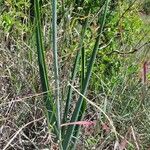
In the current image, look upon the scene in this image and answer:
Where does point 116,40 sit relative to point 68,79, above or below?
below

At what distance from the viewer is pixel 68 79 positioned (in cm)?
233

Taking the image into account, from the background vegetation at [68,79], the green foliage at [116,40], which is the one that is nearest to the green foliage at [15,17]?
the background vegetation at [68,79]

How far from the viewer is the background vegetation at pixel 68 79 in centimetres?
205

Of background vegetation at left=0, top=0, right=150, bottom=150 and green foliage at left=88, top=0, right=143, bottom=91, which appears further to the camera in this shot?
green foliage at left=88, top=0, right=143, bottom=91

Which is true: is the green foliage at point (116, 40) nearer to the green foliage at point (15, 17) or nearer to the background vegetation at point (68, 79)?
the background vegetation at point (68, 79)

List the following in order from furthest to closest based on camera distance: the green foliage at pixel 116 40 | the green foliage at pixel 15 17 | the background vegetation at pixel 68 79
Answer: the green foliage at pixel 116 40, the green foliage at pixel 15 17, the background vegetation at pixel 68 79

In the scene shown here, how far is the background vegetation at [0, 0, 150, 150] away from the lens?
6.72 feet

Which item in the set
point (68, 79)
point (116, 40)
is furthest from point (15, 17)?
point (68, 79)

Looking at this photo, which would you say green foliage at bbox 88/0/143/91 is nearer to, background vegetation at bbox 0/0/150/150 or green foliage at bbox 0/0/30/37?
background vegetation at bbox 0/0/150/150

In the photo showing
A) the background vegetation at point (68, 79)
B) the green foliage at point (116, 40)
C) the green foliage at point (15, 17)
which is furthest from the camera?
the green foliage at point (116, 40)

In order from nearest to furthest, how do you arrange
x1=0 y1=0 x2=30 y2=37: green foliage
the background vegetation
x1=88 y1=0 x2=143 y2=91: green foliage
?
the background vegetation, x1=0 y1=0 x2=30 y2=37: green foliage, x1=88 y1=0 x2=143 y2=91: green foliage

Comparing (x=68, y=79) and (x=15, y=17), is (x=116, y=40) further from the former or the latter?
(x=68, y=79)

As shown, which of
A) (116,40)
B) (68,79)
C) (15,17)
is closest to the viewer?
(68,79)

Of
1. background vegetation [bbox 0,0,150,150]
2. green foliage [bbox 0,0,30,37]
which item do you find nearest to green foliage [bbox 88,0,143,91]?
background vegetation [bbox 0,0,150,150]
